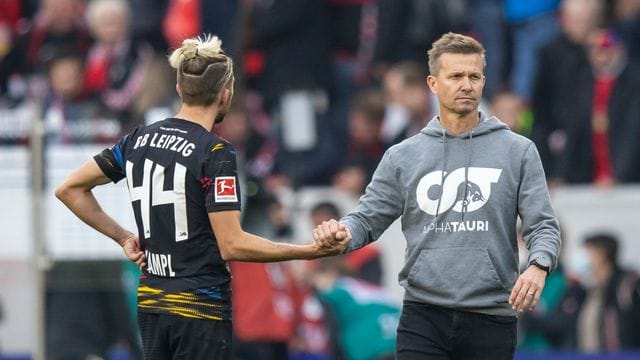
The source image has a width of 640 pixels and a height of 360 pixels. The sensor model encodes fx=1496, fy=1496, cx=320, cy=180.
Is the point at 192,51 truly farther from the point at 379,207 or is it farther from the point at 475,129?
the point at 475,129

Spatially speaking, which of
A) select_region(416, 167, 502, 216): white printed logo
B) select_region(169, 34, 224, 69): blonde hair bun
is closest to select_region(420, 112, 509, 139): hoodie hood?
select_region(416, 167, 502, 216): white printed logo

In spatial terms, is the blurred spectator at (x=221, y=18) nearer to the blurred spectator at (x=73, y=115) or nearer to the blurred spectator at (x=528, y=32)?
the blurred spectator at (x=73, y=115)

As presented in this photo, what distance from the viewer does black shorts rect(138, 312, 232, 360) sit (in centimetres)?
676

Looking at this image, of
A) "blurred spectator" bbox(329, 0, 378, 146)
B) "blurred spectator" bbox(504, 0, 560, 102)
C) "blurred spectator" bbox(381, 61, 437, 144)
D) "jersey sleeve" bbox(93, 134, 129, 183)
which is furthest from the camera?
"blurred spectator" bbox(329, 0, 378, 146)

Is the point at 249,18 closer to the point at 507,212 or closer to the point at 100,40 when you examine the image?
the point at 100,40

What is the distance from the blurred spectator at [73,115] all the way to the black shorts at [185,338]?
5136mm

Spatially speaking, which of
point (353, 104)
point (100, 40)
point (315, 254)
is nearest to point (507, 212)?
point (315, 254)

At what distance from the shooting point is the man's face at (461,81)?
6.99 m

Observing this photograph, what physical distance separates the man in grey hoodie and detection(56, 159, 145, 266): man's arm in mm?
1034

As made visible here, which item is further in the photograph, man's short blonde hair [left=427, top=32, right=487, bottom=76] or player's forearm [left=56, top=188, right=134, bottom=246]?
player's forearm [left=56, top=188, right=134, bottom=246]

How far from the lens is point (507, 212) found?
6.92 m

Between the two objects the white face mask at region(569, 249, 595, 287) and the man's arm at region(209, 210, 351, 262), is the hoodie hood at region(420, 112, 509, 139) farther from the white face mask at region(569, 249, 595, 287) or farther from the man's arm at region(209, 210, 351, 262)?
the white face mask at region(569, 249, 595, 287)

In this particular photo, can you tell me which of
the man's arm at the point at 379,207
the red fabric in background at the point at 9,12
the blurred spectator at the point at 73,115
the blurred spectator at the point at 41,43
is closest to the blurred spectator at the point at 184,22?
the blurred spectator at the point at 73,115

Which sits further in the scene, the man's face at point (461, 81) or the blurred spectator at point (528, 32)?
the blurred spectator at point (528, 32)
